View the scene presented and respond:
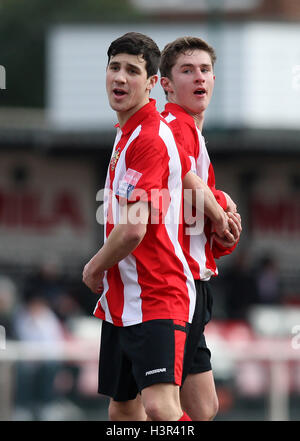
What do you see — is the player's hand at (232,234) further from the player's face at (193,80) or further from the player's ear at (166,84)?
the player's ear at (166,84)

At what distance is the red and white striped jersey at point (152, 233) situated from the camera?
158 inches

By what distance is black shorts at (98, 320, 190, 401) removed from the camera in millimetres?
4023

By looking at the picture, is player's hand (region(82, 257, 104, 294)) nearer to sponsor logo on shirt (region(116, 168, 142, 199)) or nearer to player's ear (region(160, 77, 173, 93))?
sponsor logo on shirt (region(116, 168, 142, 199))

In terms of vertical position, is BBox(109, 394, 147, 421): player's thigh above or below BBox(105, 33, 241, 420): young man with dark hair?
below

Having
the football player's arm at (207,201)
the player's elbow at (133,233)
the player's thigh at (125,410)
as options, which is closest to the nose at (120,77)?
the football player's arm at (207,201)

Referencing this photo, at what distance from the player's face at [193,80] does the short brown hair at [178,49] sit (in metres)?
0.02

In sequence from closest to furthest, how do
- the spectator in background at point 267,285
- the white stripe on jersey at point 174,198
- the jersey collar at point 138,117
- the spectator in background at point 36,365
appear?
the white stripe on jersey at point 174,198 < the jersey collar at point 138,117 < the spectator in background at point 36,365 < the spectator in background at point 267,285

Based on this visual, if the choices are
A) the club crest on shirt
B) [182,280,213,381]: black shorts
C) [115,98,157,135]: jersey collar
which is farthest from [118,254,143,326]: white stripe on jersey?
[115,98,157,135]: jersey collar

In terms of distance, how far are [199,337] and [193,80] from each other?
1185 millimetres

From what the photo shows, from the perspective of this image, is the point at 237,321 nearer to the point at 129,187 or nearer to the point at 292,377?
the point at 292,377

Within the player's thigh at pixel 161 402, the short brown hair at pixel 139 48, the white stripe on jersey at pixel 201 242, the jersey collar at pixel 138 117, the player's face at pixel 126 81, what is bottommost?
the player's thigh at pixel 161 402

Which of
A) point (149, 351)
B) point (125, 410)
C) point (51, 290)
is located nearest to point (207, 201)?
point (149, 351)

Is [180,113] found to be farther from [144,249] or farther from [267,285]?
[267,285]

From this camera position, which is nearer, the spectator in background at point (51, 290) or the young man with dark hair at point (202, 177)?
the young man with dark hair at point (202, 177)
